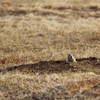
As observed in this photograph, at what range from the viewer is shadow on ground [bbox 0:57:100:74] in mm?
14195

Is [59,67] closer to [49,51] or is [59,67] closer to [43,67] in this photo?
[43,67]

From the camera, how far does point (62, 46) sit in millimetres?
21594

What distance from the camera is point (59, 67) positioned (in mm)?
14672

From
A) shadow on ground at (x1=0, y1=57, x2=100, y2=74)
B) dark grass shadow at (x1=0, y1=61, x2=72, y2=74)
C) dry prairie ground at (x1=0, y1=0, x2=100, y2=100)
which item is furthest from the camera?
dark grass shadow at (x1=0, y1=61, x2=72, y2=74)

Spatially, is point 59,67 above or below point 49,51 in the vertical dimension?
above

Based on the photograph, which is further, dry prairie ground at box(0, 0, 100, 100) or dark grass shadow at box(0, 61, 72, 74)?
dark grass shadow at box(0, 61, 72, 74)

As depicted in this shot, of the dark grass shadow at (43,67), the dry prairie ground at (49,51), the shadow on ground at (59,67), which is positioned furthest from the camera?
the dark grass shadow at (43,67)

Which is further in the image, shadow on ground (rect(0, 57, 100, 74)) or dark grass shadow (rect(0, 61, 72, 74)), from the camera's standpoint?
dark grass shadow (rect(0, 61, 72, 74))

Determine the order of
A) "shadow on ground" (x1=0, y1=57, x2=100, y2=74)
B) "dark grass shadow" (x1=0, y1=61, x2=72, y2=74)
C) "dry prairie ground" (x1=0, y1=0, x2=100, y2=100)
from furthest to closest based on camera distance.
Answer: "dark grass shadow" (x1=0, y1=61, x2=72, y2=74) → "shadow on ground" (x1=0, y1=57, x2=100, y2=74) → "dry prairie ground" (x1=0, y1=0, x2=100, y2=100)

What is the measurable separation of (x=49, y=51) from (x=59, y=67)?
508cm

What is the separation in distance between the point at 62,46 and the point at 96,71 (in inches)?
306

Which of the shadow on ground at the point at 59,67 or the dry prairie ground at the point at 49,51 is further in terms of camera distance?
the shadow on ground at the point at 59,67

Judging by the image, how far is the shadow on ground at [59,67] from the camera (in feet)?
46.6

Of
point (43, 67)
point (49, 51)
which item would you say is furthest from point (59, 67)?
point (49, 51)
